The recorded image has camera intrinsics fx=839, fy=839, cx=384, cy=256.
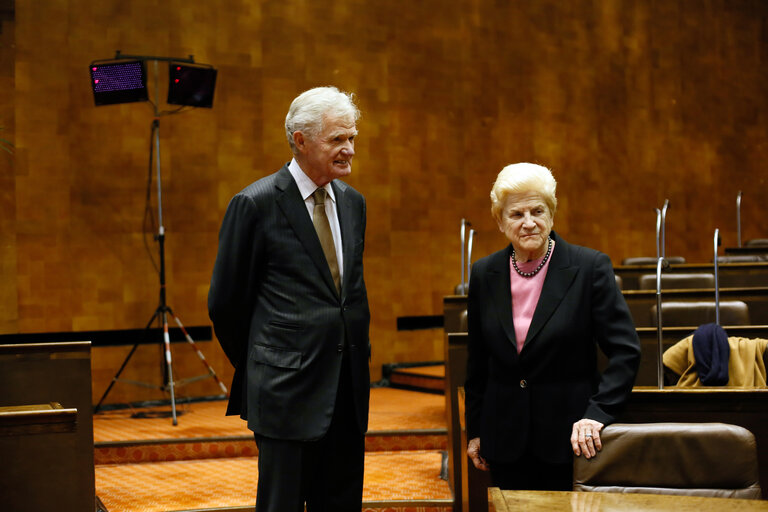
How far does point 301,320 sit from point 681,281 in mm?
4229

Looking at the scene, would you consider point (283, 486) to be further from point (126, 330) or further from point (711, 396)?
point (126, 330)

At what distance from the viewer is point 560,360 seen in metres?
1.81

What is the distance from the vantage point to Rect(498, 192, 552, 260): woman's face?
182 cm

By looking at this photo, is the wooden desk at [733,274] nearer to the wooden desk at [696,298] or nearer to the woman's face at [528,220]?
the wooden desk at [696,298]

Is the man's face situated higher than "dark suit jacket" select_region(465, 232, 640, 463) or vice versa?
the man's face

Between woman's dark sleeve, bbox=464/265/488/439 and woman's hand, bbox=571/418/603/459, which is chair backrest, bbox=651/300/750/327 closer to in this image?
woman's dark sleeve, bbox=464/265/488/439

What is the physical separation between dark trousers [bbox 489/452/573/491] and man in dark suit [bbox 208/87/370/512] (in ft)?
1.10

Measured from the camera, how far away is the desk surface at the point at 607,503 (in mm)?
1346

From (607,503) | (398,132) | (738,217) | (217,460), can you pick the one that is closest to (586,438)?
(607,503)

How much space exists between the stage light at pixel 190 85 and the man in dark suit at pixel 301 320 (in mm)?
3767

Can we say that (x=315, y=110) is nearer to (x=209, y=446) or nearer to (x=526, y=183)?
(x=526, y=183)

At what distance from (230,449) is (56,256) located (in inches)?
80.1

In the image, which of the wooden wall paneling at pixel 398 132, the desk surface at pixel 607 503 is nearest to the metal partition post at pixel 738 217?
the wooden wall paneling at pixel 398 132

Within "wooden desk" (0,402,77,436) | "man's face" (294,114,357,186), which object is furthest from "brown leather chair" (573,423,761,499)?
"wooden desk" (0,402,77,436)
